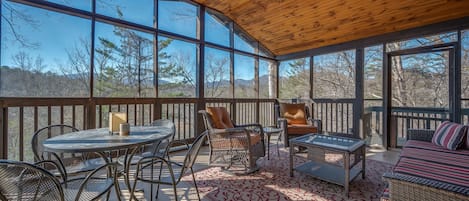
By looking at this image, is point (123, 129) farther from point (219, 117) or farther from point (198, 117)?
point (198, 117)

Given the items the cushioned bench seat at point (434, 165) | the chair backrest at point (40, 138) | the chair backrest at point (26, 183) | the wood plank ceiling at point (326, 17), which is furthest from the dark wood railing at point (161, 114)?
the chair backrest at point (26, 183)

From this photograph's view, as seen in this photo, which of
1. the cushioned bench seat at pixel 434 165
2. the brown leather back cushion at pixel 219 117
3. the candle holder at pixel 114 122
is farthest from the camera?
the brown leather back cushion at pixel 219 117

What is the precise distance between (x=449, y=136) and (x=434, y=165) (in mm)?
935

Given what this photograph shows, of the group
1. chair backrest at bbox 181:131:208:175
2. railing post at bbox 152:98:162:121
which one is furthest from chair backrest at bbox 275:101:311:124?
chair backrest at bbox 181:131:208:175

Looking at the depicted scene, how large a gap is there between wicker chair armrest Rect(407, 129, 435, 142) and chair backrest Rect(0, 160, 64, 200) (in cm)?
385

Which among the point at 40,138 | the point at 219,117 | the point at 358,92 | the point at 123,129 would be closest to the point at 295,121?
the point at 358,92

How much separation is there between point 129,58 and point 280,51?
3760mm

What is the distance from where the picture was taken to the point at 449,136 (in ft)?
8.48

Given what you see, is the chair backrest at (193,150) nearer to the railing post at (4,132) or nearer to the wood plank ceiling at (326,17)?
the railing post at (4,132)

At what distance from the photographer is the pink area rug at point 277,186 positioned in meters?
2.29

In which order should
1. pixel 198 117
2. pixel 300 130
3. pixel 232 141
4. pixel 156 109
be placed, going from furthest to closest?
1. pixel 198 117
2. pixel 300 130
3. pixel 156 109
4. pixel 232 141

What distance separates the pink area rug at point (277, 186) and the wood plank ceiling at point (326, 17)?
258cm

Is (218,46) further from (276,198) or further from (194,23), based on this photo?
(276,198)

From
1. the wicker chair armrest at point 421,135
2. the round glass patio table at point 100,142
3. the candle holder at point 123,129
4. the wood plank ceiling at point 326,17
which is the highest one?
the wood plank ceiling at point 326,17
